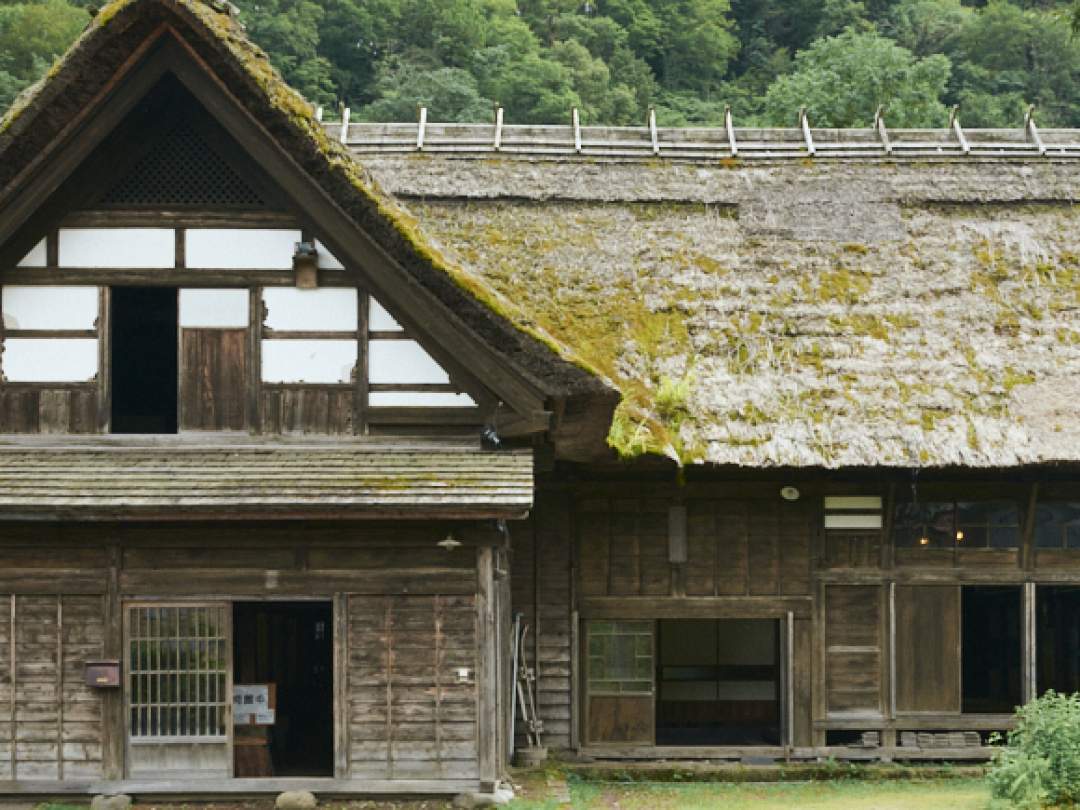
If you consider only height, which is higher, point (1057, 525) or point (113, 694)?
point (1057, 525)

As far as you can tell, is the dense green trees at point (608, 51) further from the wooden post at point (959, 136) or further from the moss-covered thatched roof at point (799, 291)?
the moss-covered thatched roof at point (799, 291)

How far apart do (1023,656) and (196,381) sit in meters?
10.2

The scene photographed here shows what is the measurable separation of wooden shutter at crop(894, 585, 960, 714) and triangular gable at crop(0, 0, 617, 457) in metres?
5.72

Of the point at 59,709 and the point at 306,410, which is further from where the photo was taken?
the point at 306,410

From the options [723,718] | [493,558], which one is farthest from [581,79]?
[493,558]

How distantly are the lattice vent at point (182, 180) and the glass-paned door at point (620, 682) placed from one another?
651 cm

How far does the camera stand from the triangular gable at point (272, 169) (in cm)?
1264

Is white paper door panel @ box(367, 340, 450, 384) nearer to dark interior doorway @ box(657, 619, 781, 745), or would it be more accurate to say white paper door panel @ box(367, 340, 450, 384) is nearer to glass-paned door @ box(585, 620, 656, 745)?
glass-paned door @ box(585, 620, 656, 745)

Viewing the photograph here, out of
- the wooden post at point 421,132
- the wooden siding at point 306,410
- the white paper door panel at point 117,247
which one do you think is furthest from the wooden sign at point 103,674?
the wooden post at point 421,132

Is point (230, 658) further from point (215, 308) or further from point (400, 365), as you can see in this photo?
point (215, 308)

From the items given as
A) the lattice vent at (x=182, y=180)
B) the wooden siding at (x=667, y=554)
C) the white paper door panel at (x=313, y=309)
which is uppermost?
the lattice vent at (x=182, y=180)

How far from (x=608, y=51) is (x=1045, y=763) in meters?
50.1

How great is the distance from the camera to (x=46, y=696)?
43.0 feet

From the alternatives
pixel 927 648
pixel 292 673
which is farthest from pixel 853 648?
pixel 292 673
